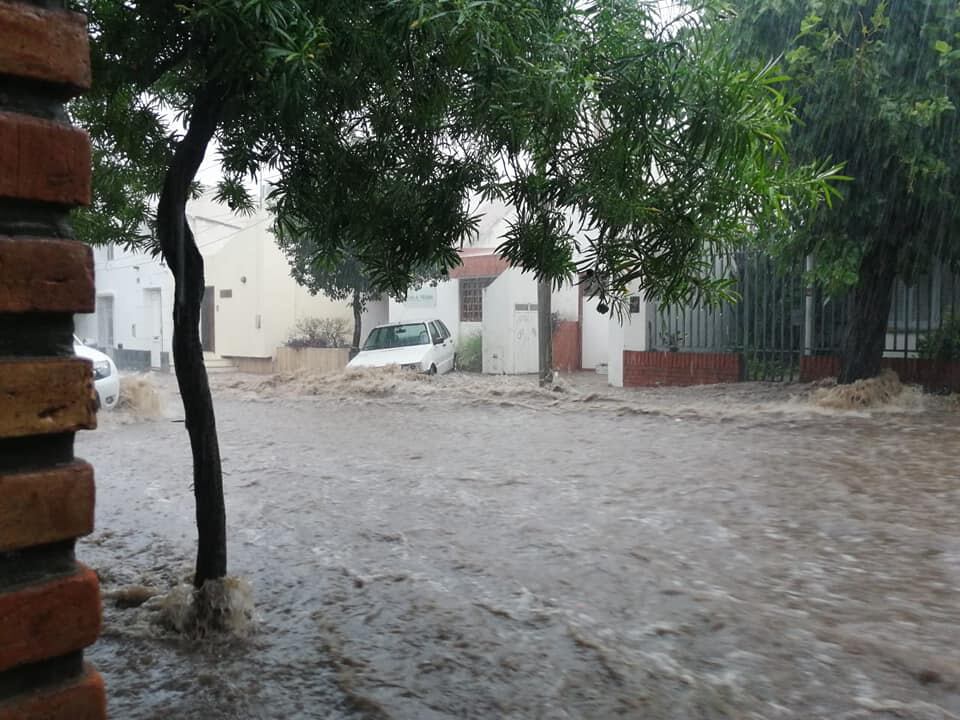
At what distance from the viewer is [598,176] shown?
138 inches

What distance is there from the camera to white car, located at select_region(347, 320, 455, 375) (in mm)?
17797

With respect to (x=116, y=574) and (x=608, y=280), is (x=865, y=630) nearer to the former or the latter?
(x=608, y=280)

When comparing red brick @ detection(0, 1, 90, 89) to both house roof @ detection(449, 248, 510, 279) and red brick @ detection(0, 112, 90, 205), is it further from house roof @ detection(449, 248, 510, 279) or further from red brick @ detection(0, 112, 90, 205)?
house roof @ detection(449, 248, 510, 279)

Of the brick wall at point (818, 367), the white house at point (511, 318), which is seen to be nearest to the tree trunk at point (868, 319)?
the brick wall at point (818, 367)

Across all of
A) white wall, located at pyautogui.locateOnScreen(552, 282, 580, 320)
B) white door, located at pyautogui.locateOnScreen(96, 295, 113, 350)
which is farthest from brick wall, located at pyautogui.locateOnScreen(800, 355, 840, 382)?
white door, located at pyautogui.locateOnScreen(96, 295, 113, 350)

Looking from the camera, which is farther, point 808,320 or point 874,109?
point 808,320

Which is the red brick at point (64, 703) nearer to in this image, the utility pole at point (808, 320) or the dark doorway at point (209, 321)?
the utility pole at point (808, 320)

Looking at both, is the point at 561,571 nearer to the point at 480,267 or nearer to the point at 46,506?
the point at 46,506

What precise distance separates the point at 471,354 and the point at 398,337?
13.2 ft

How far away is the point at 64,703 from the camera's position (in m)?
1.30

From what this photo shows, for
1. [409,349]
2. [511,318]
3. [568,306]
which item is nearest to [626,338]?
[409,349]

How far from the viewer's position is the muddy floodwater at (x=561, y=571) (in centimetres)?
355

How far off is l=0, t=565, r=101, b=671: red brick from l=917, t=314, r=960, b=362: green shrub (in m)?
13.1

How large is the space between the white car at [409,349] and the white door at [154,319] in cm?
1243
